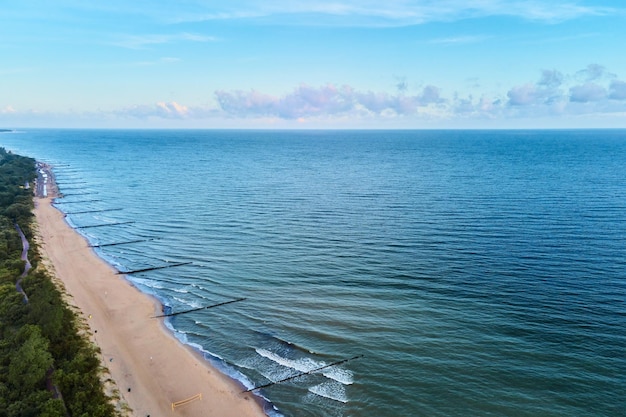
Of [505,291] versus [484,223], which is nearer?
[505,291]

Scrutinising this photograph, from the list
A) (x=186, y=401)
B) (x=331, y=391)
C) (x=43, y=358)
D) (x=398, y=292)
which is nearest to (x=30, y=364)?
(x=43, y=358)

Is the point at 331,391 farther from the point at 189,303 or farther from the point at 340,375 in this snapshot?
the point at 189,303

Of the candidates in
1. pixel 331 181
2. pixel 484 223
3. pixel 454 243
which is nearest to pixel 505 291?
pixel 454 243

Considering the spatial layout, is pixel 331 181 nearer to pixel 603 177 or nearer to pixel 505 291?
pixel 603 177

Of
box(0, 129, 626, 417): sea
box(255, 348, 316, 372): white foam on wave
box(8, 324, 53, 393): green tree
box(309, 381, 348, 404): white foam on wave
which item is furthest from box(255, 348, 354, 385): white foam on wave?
box(8, 324, 53, 393): green tree

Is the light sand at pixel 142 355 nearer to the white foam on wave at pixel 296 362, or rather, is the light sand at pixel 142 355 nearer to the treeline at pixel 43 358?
the treeline at pixel 43 358

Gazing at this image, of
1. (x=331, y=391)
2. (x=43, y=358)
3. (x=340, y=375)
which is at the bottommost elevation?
(x=331, y=391)

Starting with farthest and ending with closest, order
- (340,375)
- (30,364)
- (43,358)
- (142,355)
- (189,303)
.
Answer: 1. (189,303)
2. (142,355)
3. (340,375)
4. (43,358)
5. (30,364)
